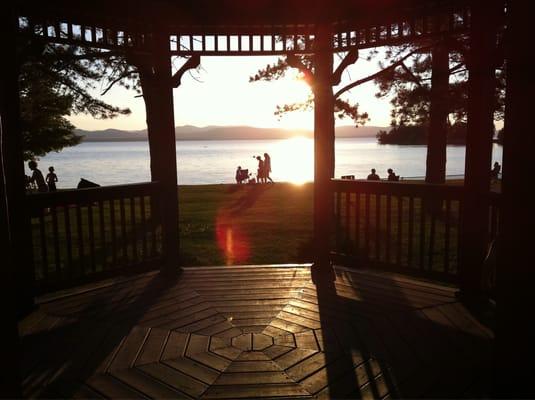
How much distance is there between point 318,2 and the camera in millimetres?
5133

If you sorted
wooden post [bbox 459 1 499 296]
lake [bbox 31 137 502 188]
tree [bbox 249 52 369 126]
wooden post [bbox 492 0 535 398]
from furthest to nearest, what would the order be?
1. lake [bbox 31 137 502 188]
2. tree [bbox 249 52 369 126]
3. wooden post [bbox 459 1 499 296]
4. wooden post [bbox 492 0 535 398]

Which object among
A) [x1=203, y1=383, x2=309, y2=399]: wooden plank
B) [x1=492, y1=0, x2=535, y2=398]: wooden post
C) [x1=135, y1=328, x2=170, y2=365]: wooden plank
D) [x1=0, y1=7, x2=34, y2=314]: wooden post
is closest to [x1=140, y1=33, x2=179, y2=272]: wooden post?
[x1=0, y1=7, x2=34, y2=314]: wooden post

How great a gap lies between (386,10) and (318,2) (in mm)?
764

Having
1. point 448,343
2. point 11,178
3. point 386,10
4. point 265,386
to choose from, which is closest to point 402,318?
point 448,343

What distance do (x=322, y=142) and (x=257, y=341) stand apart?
2.91m

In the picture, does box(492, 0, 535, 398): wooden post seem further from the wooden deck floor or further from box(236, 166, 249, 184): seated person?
box(236, 166, 249, 184): seated person

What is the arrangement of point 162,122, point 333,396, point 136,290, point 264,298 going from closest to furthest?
point 333,396
point 264,298
point 136,290
point 162,122

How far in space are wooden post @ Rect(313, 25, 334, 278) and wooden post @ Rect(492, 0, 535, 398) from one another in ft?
11.6

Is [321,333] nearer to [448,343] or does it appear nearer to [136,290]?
[448,343]

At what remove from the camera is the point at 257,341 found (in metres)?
3.78

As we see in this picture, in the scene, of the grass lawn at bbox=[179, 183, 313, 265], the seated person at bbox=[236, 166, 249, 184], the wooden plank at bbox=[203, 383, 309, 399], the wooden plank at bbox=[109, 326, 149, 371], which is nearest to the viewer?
the wooden plank at bbox=[203, 383, 309, 399]

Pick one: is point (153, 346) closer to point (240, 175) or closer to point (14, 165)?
point (14, 165)

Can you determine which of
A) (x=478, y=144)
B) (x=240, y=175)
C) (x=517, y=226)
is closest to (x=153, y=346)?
(x=517, y=226)

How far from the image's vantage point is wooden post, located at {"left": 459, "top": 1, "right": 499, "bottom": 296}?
4.41 m
